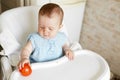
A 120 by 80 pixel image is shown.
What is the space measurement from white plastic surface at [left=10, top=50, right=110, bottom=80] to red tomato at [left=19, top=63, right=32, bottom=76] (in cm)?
2

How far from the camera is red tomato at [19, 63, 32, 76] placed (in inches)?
39.4

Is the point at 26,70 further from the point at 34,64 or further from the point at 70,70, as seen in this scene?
the point at 70,70

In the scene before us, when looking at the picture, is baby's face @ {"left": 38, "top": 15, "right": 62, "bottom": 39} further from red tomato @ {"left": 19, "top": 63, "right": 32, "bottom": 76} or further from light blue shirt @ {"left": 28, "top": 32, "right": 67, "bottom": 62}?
red tomato @ {"left": 19, "top": 63, "right": 32, "bottom": 76}

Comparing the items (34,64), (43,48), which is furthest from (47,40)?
(34,64)

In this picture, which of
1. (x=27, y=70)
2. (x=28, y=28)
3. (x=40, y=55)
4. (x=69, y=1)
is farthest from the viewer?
(x=69, y=1)

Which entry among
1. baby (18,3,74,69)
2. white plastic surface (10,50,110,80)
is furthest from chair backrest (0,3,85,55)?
white plastic surface (10,50,110,80)

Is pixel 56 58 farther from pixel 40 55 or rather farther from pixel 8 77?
pixel 8 77

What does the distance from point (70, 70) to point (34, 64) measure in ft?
A: 0.56

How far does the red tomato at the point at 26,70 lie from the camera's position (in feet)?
3.28

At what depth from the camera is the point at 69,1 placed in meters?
1.64

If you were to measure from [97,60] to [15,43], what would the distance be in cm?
43

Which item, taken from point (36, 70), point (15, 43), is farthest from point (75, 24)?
Result: point (36, 70)

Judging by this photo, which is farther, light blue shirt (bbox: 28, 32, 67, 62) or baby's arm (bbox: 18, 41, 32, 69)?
light blue shirt (bbox: 28, 32, 67, 62)

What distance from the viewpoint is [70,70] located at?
1094 mm
